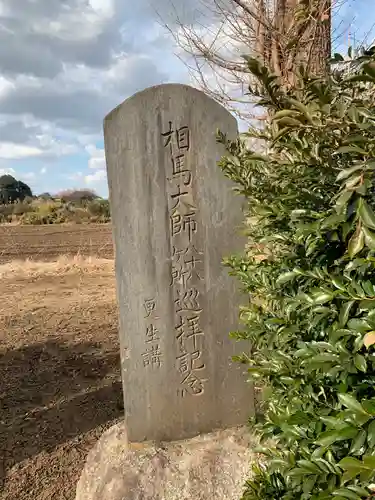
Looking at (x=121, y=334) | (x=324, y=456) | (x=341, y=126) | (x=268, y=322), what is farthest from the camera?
(x=121, y=334)

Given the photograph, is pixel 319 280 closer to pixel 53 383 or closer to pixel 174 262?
pixel 174 262

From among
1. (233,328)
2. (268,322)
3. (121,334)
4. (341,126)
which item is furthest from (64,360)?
(341,126)

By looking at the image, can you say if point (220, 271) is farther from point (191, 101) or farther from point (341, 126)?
point (341, 126)

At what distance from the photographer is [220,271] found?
2.36 m

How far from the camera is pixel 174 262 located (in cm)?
234

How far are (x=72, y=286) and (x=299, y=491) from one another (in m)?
6.26

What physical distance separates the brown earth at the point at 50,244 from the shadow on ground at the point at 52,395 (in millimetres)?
5780

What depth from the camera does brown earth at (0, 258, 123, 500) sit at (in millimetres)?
3107

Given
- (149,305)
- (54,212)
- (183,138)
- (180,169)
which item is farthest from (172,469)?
(54,212)

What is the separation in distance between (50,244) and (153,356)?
12.1 m

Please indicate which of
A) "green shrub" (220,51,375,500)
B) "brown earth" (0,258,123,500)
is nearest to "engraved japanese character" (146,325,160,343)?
"green shrub" (220,51,375,500)

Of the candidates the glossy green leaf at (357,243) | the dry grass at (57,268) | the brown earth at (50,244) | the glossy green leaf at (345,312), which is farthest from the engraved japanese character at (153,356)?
the brown earth at (50,244)

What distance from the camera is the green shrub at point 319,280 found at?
2.76 feet

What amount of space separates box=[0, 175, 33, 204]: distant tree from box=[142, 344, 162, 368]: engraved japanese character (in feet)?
107
